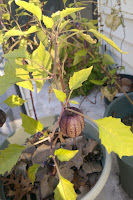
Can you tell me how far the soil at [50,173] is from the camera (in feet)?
2.07

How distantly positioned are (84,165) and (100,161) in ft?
0.24

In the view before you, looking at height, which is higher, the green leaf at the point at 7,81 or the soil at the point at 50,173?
the green leaf at the point at 7,81

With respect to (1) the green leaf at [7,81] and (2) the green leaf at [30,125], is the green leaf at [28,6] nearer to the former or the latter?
(1) the green leaf at [7,81]

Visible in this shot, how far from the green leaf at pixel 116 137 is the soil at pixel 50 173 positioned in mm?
304

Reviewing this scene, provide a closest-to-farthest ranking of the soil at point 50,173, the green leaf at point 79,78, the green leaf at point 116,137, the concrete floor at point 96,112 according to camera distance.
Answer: the green leaf at point 116,137
the green leaf at point 79,78
the soil at point 50,173
the concrete floor at point 96,112

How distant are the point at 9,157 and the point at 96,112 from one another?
3.74 ft

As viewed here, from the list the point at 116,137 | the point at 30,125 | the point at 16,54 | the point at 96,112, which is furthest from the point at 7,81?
the point at 96,112

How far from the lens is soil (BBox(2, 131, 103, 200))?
632 mm

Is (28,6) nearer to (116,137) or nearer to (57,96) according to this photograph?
(57,96)

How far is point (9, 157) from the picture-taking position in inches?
19.7

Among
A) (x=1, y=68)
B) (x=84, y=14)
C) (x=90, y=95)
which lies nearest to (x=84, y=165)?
(x=1, y=68)

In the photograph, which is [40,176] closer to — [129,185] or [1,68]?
[129,185]

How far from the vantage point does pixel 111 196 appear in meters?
0.90

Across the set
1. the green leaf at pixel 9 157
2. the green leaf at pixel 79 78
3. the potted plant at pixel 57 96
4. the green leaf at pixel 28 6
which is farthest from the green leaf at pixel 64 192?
the green leaf at pixel 28 6
